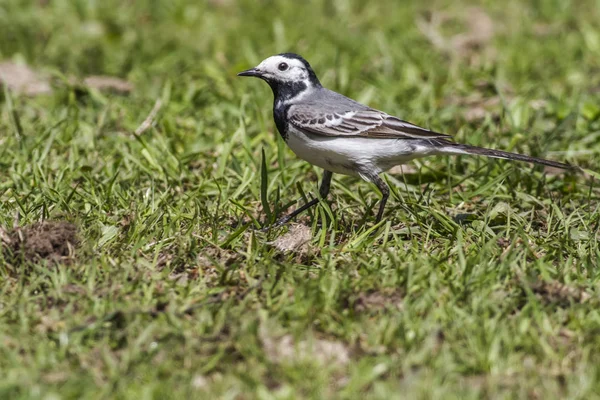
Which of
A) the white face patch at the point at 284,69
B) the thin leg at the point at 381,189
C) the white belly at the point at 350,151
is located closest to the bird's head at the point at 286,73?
the white face patch at the point at 284,69

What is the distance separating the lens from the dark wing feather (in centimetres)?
557

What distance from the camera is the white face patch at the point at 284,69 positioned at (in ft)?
19.7

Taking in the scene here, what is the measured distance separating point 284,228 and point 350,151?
2.21ft

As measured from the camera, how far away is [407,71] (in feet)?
27.8

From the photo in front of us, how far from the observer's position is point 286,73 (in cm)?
600

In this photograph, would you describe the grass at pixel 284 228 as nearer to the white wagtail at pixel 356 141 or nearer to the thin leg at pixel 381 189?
the thin leg at pixel 381 189

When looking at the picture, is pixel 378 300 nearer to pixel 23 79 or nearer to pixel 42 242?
pixel 42 242

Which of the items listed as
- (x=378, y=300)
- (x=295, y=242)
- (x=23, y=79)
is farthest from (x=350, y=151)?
(x=23, y=79)

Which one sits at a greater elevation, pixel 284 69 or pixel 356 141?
pixel 284 69

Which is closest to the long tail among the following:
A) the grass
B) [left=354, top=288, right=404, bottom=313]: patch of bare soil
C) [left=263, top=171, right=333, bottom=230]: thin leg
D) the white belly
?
the white belly

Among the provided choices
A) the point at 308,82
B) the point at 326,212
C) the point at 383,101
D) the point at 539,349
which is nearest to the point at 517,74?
the point at 383,101

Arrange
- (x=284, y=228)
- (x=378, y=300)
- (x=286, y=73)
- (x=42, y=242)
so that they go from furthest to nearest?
(x=286, y=73)
(x=284, y=228)
(x=42, y=242)
(x=378, y=300)

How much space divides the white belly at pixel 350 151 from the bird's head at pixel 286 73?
48 cm

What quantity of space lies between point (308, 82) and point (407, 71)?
2663mm
